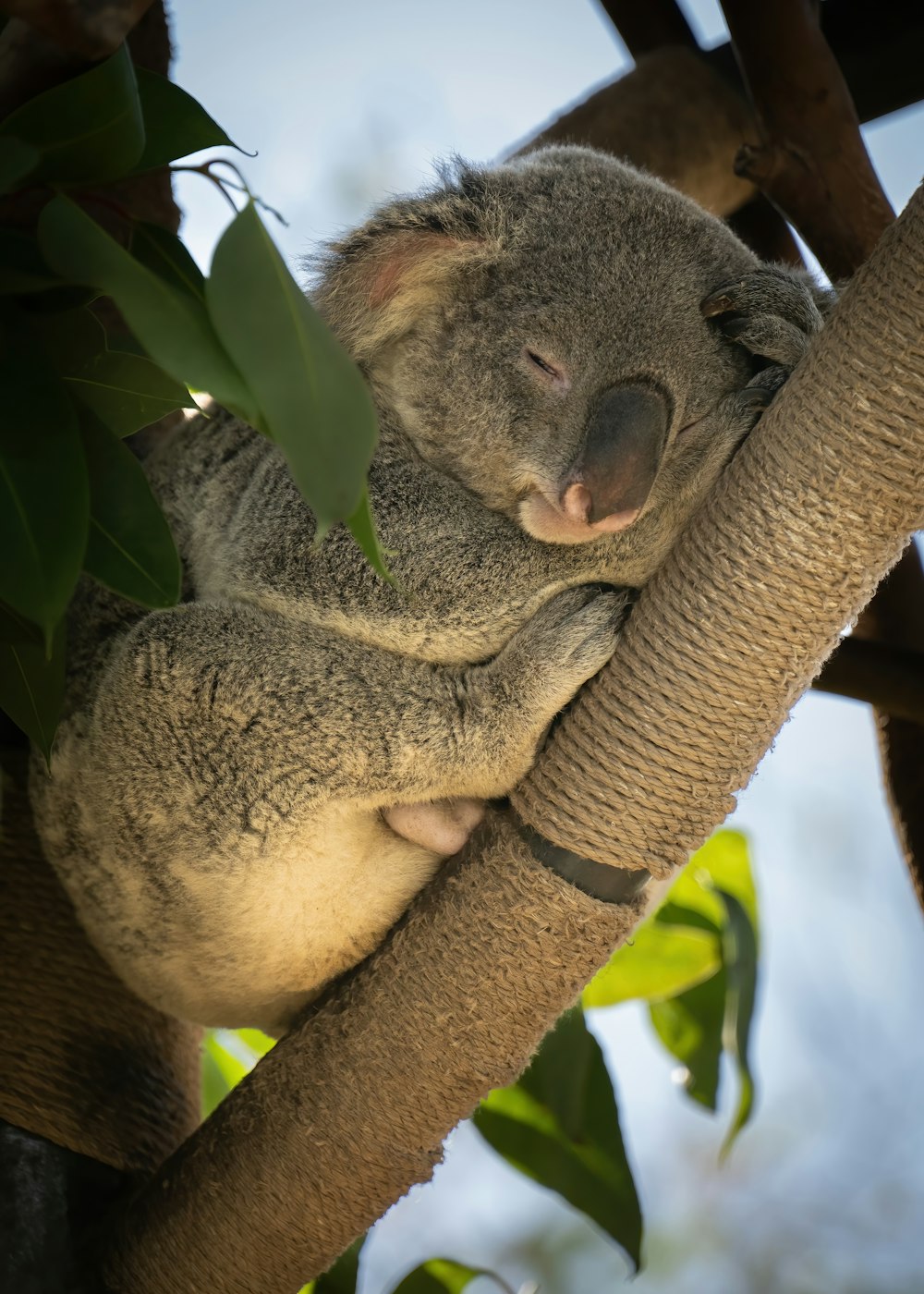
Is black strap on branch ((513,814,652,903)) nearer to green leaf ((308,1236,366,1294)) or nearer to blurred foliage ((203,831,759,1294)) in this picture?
blurred foliage ((203,831,759,1294))

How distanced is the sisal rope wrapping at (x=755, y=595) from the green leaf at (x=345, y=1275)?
3.94ft

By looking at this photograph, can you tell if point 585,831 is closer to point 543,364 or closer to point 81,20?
point 543,364

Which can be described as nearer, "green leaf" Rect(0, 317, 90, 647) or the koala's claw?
"green leaf" Rect(0, 317, 90, 647)

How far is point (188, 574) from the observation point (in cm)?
210

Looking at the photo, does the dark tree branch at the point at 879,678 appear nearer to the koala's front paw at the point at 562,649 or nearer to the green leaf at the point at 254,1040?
the koala's front paw at the point at 562,649

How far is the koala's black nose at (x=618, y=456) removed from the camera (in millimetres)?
1599

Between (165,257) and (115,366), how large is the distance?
0.59 feet

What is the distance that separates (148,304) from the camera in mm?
1117

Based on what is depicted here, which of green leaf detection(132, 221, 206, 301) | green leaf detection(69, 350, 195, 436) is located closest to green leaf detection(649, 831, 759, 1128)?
green leaf detection(69, 350, 195, 436)

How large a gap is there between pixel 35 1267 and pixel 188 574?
110 centimetres

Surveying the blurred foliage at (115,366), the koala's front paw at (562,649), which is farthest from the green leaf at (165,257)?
the koala's front paw at (562,649)

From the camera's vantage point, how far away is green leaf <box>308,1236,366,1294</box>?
2.30m

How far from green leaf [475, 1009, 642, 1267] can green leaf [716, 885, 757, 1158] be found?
0.93 ft

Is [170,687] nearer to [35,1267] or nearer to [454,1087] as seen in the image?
[454,1087]
